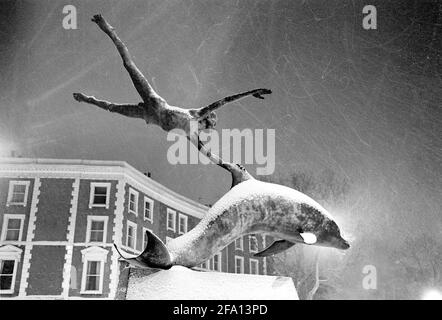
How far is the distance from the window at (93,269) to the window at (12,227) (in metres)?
4.74

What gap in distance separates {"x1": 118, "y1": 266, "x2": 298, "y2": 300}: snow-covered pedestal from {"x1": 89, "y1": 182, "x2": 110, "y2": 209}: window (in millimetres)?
25133

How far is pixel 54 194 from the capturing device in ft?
90.8

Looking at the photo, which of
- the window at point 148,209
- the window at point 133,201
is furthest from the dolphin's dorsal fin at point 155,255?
the window at point 148,209

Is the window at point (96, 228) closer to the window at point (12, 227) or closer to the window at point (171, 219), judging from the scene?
the window at point (12, 227)

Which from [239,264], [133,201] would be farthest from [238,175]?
[239,264]

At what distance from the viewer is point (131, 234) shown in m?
29.1

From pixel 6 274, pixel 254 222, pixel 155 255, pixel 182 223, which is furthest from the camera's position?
pixel 182 223

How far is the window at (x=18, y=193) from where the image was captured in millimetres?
27656

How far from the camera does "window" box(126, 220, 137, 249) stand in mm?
28781

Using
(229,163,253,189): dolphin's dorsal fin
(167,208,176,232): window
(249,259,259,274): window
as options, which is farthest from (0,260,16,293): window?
(229,163,253,189): dolphin's dorsal fin

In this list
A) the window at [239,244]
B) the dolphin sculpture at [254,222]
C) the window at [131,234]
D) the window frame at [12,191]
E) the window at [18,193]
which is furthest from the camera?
the window at [239,244]

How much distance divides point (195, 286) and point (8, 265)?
2690 cm

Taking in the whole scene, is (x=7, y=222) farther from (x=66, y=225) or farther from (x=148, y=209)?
(x=148, y=209)
